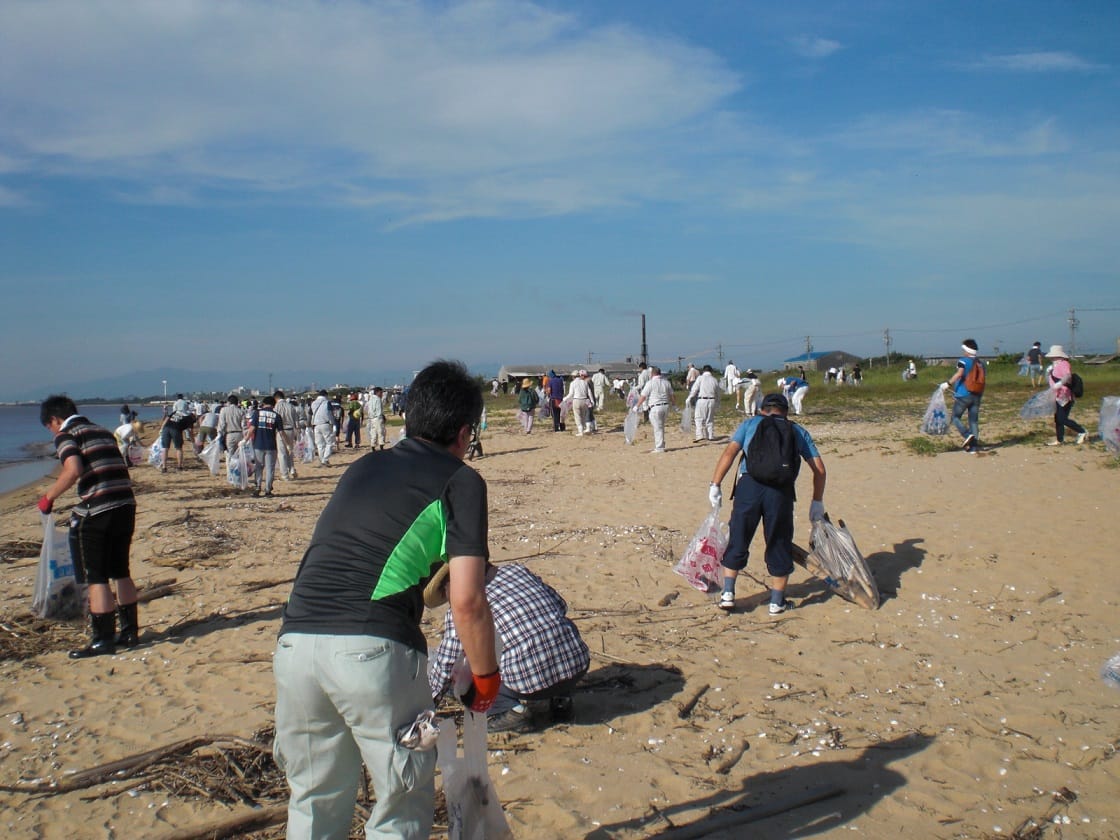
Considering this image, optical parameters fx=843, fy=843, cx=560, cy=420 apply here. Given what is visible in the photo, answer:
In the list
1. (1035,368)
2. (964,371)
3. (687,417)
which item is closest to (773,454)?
(964,371)

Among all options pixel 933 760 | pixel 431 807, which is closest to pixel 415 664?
pixel 431 807

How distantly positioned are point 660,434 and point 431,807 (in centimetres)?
1360

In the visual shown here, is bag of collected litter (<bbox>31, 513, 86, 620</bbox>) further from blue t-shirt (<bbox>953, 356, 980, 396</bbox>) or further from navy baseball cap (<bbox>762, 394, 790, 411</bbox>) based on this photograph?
blue t-shirt (<bbox>953, 356, 980, 396</bbox>)

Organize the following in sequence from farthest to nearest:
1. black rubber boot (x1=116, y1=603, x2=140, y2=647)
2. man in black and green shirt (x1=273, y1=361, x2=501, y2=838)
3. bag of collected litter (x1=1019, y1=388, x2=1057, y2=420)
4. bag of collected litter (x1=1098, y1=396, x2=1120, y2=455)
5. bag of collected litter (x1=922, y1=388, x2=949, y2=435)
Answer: bag of collected litter (x1=922, y1=388, x2=949, y2=435) → bag of collected litter (x1=1019, y1=388, x2=1057, y2=420) → bag of collected litter (x1=1098, y1=396, x2=1120, y2=455) → black rubber boot (x1=116, y1=603, x2=140, y2=647) → man in black and green shirt (x1=273, y1=361, x2=501, y2=838)

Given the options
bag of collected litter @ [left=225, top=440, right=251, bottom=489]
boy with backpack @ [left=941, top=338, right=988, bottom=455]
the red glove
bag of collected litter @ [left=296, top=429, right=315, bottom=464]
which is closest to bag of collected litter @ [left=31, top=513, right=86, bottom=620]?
the red glove

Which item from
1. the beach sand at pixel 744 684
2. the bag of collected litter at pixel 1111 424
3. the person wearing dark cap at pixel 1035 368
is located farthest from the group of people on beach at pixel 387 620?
the person wearing dark cap at pixel 1035 368

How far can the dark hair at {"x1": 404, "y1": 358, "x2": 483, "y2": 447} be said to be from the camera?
2537mm

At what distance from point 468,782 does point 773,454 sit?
3.72 m

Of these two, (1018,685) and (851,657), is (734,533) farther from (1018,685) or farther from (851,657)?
(1018,685)

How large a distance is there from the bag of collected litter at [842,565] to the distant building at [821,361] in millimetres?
63636

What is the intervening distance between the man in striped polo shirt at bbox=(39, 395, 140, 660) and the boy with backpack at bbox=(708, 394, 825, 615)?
4.12 metres

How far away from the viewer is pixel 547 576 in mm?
7223

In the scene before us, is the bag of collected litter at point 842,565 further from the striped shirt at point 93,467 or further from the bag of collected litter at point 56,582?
the bag of collected litter at point 56,582

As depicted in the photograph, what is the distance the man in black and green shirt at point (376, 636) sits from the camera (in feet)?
7.50
